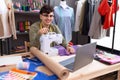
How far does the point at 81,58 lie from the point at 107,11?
187 cm

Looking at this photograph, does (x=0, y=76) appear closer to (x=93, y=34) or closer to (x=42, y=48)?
(x=42, y=48)

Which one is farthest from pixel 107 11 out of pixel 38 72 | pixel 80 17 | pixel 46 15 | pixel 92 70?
Answer: pixel 38 72

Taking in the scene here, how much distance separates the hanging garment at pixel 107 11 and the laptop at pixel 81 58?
65.3 inches

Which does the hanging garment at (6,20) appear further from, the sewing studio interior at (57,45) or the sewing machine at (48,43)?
the sewing machine at (48,43)

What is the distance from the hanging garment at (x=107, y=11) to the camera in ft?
9.89

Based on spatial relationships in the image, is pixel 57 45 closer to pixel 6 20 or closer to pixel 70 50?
pixel 70 50

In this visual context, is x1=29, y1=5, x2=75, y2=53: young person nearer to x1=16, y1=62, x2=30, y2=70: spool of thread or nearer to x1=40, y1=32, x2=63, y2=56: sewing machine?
x1=40, y1=32, x2=63, y2=56: sewing machine

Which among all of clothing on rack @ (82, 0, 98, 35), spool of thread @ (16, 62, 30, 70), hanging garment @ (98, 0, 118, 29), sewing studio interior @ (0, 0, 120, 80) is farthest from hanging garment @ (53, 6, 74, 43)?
spool of thread @ (16, 62, 30, 70)

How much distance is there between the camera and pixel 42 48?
1674mm

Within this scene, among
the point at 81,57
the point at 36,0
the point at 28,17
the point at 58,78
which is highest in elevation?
the point at 36,0

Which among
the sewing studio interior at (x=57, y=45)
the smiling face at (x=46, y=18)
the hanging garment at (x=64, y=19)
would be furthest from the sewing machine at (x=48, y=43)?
the hanging garment at (x=64, y=19)

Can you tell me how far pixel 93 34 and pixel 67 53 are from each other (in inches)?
65.3

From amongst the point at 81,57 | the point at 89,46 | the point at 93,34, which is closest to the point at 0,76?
the point at 81,57

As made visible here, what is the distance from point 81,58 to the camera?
4.59 ft
